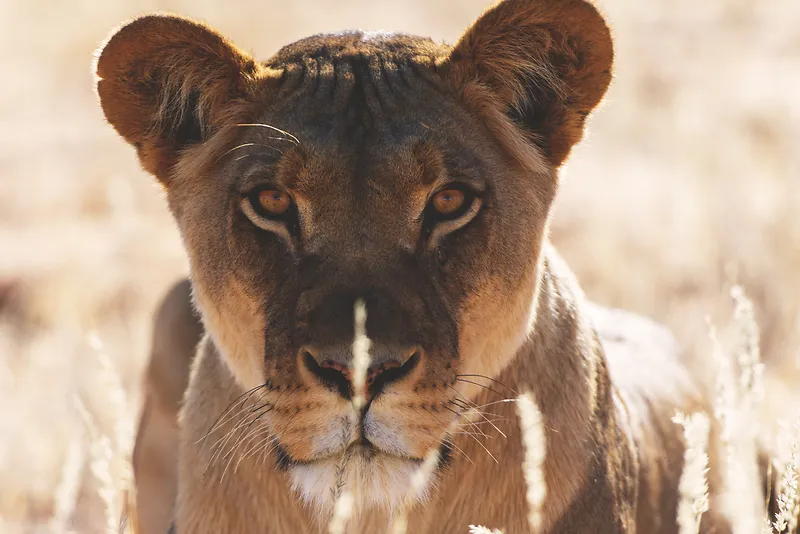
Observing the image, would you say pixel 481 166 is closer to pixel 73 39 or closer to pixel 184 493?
pixel 184 493

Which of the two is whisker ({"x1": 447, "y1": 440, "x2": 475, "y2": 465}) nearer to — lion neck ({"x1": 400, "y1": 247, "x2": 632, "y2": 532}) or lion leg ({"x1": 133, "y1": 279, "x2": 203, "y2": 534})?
lion neck ({"x1": 400, "y1": 247, "x2": 632, "y2": 532})

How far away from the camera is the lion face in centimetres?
257

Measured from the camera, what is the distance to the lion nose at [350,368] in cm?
244

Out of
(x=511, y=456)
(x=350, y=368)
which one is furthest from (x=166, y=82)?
(x=511, y=456)

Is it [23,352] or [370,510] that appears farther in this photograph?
[23,352]

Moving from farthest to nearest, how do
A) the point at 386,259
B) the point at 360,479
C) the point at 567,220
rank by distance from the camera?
the point at 567,220
the point at 386,259
the point at 360,479

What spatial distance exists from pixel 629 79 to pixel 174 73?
1001 cm

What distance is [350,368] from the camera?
243cm

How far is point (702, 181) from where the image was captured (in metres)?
8.76

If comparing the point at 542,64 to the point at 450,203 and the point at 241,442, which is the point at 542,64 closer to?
the point at 450,203

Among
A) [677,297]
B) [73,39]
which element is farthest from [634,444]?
[73,39]

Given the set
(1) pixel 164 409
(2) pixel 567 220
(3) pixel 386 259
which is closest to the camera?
(3) pixel 386 259

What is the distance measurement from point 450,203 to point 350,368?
0.61 meters

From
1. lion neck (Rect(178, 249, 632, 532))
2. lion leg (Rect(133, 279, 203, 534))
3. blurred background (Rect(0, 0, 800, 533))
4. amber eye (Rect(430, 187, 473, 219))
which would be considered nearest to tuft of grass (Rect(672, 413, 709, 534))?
lion neck (Rect(178, 249, 632, 532))
